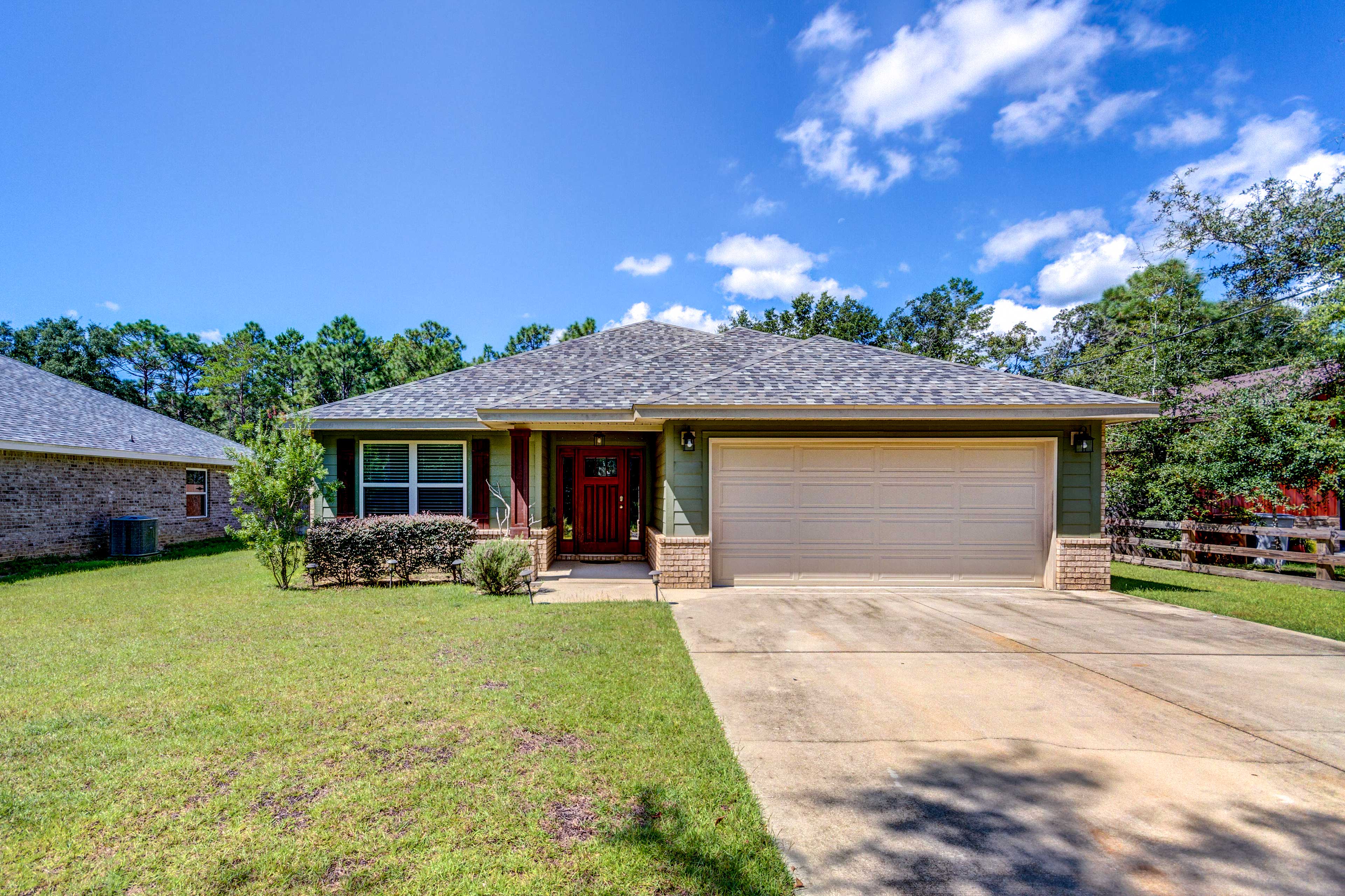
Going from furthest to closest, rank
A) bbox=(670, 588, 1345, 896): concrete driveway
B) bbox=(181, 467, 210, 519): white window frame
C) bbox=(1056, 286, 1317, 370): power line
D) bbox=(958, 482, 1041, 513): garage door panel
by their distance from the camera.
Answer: bbox=(181, 467, 210, 519): white window frame
bbox=(1056, 286, 1317, 370): power line
bbox=(958, 482, 1041, 513): garage door panel
bbox=(670, 588, 1345, 896): concrete driveway

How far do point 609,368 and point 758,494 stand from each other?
4.61 metres

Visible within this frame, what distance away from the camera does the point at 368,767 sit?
2.87 metres

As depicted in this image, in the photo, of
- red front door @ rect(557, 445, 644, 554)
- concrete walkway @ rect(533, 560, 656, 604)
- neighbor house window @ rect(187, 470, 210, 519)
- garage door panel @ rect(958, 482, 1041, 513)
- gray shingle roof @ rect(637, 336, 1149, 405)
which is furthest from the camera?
neighbor house window @ rect(187, 470, 210, 519)

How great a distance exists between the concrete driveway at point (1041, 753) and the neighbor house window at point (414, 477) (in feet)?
20.9

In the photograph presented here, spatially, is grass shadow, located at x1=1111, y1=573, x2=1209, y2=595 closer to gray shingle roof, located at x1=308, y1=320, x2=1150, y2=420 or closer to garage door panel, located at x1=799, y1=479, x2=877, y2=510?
gray shingle roof, located at x1=308, y1=320, x2=1150, y2=420

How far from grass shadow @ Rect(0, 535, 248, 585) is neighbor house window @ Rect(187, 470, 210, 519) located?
132 centimetres

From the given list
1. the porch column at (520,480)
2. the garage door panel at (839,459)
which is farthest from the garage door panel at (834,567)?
Answer: the porch column at (520,480)

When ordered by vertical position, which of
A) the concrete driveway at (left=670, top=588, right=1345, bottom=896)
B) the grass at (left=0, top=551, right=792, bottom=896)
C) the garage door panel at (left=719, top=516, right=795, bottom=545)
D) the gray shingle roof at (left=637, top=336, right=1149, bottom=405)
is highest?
the gray shingle roof at (left=637, top=336, right=1149, bottom=405)

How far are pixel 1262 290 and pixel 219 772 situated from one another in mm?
23567

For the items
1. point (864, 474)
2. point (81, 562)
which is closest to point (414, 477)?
point (81, 562)

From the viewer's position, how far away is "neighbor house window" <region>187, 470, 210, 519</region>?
15.0 m

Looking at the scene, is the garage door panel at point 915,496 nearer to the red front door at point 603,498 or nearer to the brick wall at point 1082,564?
the brick wall at point 1082,564

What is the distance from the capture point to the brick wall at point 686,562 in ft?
26.2

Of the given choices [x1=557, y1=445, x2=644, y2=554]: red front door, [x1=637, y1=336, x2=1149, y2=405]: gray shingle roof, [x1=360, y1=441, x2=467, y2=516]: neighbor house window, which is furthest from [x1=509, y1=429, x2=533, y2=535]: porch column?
[x1=637, y1=336, x2=1149, y2=405]: gray shingle roof
